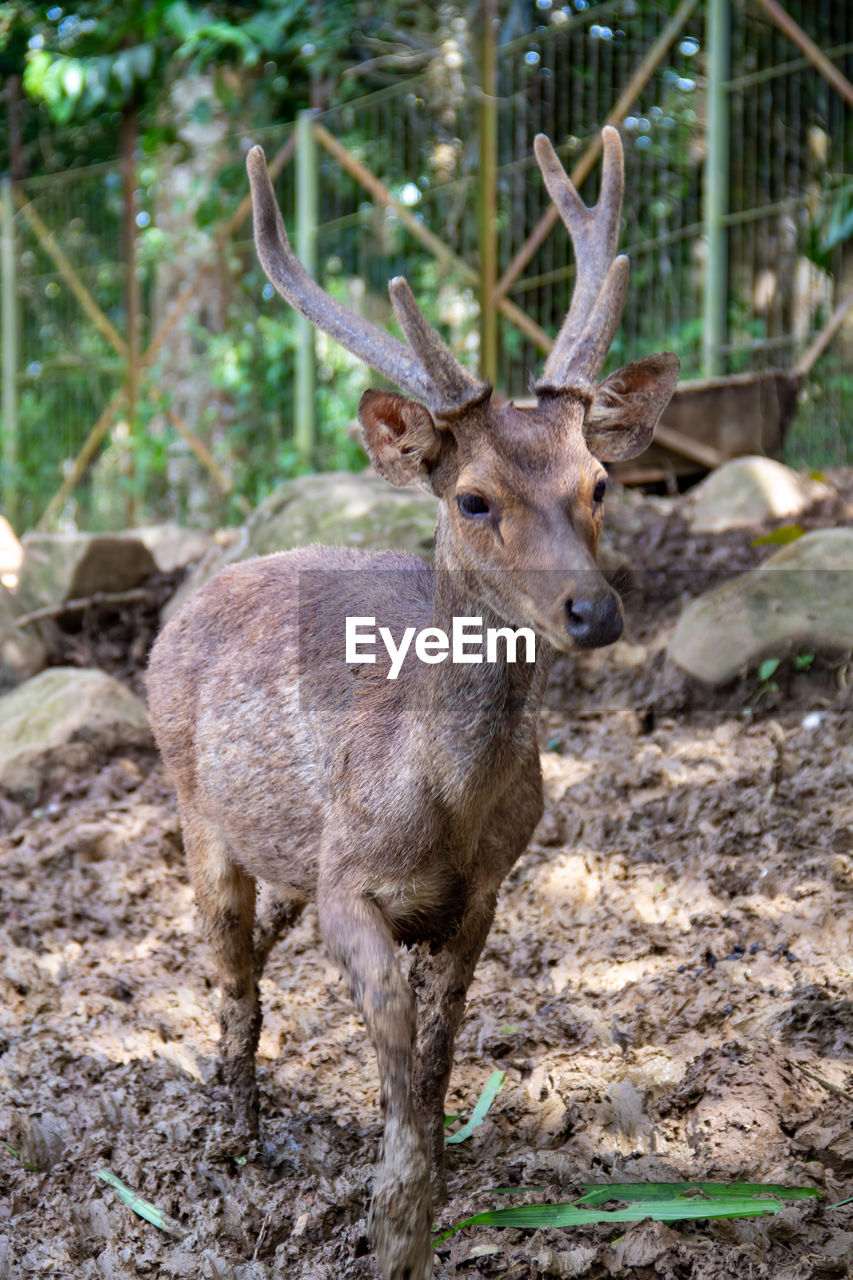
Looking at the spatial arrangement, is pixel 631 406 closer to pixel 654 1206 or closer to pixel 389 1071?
pixel 389 1071

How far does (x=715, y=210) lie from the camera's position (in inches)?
322

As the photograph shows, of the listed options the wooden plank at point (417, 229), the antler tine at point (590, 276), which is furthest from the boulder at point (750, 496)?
the antler tine at point (590, 276)

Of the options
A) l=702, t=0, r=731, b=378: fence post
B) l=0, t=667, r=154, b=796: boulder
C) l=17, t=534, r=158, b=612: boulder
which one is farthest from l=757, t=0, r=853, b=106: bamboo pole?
l=0, t=667, r=154, b=796: boulder

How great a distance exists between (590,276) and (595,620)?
137 centimetres

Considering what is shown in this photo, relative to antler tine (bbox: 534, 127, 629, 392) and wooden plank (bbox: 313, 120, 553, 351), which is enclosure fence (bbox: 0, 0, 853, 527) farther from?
antler tine (bbox: 534, 127, 629, 392)

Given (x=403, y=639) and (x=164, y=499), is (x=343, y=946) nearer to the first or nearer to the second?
(x=403, y=639)

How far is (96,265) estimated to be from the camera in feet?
41.9

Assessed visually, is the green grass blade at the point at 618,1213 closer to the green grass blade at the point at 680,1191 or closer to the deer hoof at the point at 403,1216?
the green grass blade at the point at 680,1191

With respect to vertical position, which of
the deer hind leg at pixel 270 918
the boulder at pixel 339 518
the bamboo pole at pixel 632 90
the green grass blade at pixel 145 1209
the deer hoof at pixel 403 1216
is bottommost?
the green grass blade at pixel 145 1209

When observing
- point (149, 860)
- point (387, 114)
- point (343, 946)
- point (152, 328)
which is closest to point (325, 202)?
point (387, 114)

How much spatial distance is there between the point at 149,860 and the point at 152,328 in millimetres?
7721

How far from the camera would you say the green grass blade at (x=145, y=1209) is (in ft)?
10.8

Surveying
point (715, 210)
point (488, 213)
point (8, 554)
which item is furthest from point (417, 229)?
point (8, 554)

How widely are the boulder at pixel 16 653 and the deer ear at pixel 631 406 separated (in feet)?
15.7
